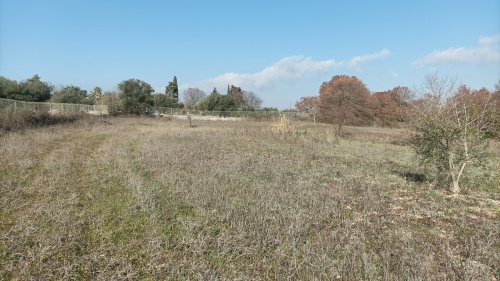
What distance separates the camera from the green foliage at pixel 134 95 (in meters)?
40.1

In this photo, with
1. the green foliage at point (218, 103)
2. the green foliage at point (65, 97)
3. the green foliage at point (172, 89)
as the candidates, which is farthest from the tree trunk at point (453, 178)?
the green foliage at point (172, 89)

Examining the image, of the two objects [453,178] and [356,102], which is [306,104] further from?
[453,178]

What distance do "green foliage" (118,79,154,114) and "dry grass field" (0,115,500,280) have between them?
104 feet

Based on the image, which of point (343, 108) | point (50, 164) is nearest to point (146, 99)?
point (343, 108)

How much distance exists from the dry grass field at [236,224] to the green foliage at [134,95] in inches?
1252

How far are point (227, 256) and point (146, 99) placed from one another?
4011 cm

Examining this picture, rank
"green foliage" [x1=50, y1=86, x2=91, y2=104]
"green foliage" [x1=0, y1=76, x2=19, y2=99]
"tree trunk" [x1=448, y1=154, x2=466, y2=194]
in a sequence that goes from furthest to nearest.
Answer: "green foliage" [x1=50, y1=86, x2=91, y2=104] < "green foliage" [x1=0, y1=76, x2=19, y2=99] < "tree trunk" [x1=448, y1=154, x2=466, y2=194]

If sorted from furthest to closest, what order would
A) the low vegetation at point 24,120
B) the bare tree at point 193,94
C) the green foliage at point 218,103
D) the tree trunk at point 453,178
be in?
the bare tree at point 193,94 → the green foliage at point 218,103 → the low vegetation at point 24,120 → the tree trunk at point 453,178

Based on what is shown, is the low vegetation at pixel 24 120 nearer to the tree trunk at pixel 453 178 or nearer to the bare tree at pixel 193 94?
the tree trunk at pixel 453 178

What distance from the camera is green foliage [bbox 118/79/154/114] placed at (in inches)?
1578

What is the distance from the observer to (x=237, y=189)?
7227 mm

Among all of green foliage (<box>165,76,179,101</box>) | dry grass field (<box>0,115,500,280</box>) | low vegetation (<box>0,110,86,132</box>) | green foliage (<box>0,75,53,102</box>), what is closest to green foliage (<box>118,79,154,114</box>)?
green foliage (<box>0,75,53,102</box>)

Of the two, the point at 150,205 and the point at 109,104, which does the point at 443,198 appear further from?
the point at 109,104

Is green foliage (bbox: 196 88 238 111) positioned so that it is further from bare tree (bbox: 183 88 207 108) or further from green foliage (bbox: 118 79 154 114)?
bare tree (bbox: 183 88 207 108)
